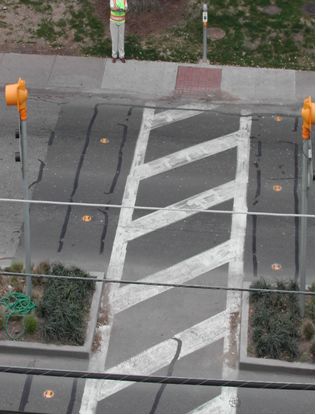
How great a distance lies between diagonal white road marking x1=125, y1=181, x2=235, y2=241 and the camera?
56.6ft

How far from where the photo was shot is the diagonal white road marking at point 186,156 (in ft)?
61.1

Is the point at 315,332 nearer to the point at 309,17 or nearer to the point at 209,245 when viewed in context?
the point at 209,245

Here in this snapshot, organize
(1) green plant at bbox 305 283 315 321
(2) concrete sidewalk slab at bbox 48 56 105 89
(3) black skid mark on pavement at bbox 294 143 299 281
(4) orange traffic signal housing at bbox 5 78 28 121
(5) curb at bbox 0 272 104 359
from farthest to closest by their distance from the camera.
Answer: (2) concrete sidewalk slab at bbox 48 56 105 89
(3) black skid mark on pavement at bbox 294 143 299 281
(1) green plant at bbox 305 283 315 321
(5) curb at bbox 0 272 104 359
(4) orange traffic signal housing at bbox 5 78 28 121

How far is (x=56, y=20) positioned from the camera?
2297 cm

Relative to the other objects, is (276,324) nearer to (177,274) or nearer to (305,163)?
(177,274)

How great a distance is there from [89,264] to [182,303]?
1790 millimetres

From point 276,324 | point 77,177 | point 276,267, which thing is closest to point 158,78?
point 77,177

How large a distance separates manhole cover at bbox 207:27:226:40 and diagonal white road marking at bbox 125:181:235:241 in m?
5.36

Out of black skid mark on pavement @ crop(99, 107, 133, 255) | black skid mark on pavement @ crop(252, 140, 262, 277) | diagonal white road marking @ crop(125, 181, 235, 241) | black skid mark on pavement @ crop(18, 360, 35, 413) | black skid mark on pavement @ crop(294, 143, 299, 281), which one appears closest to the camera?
black skid mark on pavement @ crop(18, 360, 35, 413)

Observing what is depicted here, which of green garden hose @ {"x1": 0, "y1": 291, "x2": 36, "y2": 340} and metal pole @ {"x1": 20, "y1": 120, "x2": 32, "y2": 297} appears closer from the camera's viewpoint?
metal pole @ {"x1": 20, "y1": 120, "x2": 32, "y2": 297}

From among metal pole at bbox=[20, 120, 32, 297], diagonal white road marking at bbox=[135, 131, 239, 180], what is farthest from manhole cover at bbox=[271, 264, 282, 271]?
metal pole at bbox=[20, 120, 32, 297]

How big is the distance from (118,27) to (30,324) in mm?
8475

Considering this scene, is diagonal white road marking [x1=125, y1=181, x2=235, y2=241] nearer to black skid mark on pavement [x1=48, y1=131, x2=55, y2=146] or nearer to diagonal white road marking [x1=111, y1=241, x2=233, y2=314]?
diagonal white road marking [x1=111, y1=241, x2=233, y2=314]

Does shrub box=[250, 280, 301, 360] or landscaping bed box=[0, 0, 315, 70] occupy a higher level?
landscaping bed box=[0, 0, 315, 70]
